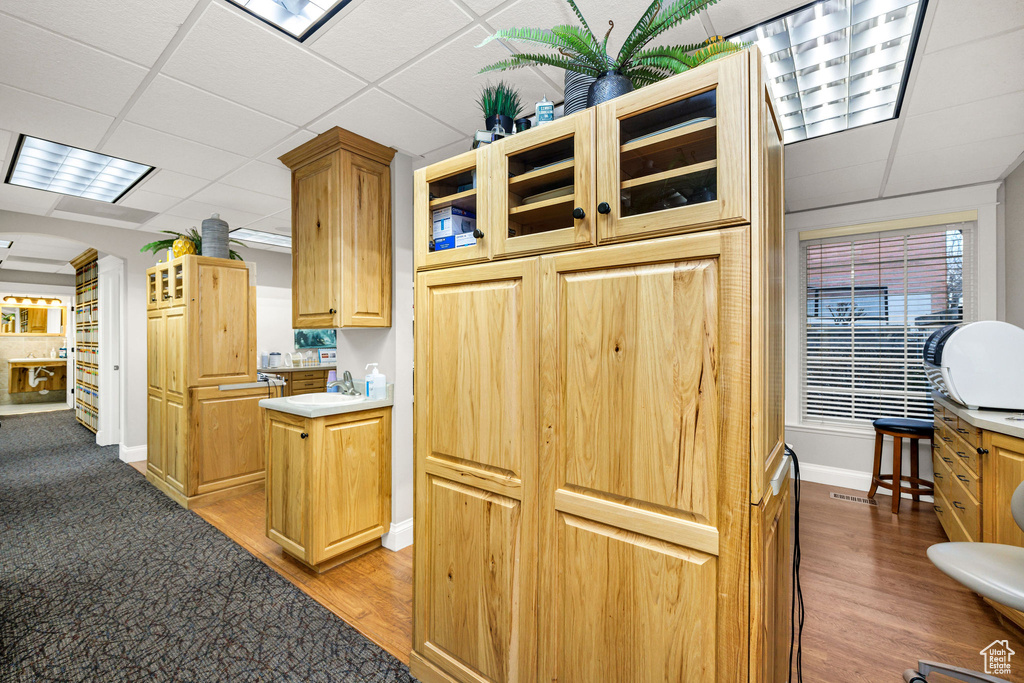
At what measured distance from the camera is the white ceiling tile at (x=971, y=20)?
1.61 m

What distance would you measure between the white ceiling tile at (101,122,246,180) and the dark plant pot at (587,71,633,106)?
271cm

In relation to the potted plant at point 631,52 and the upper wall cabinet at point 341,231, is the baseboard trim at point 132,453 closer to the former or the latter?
the upper wall cabinet at point 341,231

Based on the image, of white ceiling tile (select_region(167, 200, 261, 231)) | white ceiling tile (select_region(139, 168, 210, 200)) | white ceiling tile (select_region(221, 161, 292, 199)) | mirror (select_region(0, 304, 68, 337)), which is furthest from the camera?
mirror (select_region(0, 304, 68, 337))

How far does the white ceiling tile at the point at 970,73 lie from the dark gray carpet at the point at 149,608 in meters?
3.51

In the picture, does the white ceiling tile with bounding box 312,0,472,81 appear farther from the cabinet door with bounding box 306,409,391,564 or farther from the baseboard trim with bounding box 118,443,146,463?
the baseboard trim with bounding box 118,443,146,463

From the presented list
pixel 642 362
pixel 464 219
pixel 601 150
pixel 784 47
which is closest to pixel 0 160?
pixel 464 219

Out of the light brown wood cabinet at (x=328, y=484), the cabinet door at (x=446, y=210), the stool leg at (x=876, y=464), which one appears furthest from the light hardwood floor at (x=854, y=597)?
the cabinet door at (x=446, y=210)

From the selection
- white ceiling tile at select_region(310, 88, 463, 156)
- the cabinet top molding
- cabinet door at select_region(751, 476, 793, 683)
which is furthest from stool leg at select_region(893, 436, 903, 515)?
the cabinet top molding

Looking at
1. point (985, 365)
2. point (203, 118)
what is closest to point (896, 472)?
point (985, 365)

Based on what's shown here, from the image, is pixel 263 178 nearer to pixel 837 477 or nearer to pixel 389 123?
pixel 389 123

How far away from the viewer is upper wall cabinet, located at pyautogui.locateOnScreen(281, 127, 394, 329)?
2.69 m

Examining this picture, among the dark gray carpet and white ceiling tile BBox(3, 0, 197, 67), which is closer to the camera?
white ceiling tile BBox(3, 0, 197, 67)

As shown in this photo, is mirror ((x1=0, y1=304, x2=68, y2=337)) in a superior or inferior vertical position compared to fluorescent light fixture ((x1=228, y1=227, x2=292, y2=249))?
inferior

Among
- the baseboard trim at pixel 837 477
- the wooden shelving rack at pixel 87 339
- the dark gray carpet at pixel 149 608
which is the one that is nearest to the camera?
the dark gray carpet at pixel 149 608
